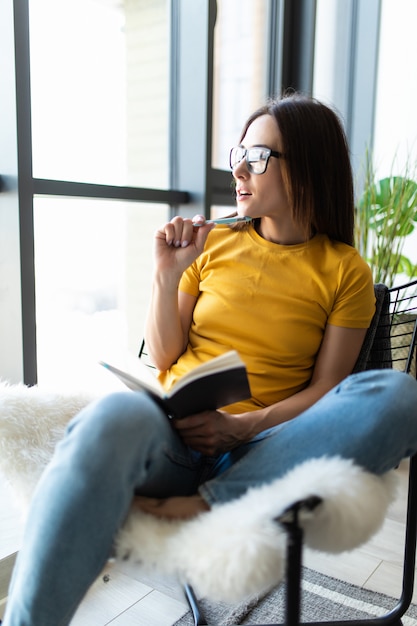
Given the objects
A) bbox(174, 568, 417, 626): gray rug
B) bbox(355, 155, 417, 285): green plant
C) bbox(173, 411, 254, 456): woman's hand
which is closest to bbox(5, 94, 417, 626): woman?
bbox(173, 411, 254, 456): woman's hand

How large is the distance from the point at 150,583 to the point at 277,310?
2.70 ft

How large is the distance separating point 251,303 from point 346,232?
28 cm

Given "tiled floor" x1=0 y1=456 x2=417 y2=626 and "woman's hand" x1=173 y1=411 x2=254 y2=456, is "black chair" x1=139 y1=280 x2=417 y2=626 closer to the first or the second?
"tiled floor" x1=0 y1=456 x2=417 y2=626

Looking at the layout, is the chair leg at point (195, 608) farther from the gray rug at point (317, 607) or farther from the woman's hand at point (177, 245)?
the woman's hand at point (177, 245)

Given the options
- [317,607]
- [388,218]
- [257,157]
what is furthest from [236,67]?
[317,607]

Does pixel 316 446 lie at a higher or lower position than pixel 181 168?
lower

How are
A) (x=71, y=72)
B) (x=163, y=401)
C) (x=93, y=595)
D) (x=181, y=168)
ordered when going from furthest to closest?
(x=181, y=168)
(x=71, y=72)
(x=93, y=595)
(x=163, y=401)

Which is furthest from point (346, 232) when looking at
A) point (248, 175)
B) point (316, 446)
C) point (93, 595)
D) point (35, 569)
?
point (93, 595)

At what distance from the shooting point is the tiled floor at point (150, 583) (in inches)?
55.8

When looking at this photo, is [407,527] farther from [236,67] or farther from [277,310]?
[236,67]

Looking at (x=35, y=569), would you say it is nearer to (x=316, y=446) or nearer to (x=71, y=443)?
(x=71, y=443)

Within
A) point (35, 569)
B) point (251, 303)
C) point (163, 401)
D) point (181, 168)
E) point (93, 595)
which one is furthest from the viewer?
point (181, 168)

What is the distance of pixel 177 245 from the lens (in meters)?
1.27

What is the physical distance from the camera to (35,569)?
30.8 inches
